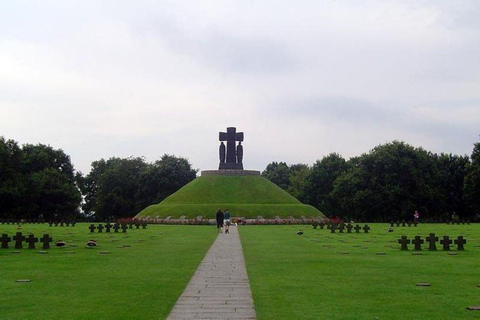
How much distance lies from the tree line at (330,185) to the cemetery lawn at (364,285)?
64.0m

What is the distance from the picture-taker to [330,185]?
120 m

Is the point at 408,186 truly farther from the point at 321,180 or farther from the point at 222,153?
the point at 222,153

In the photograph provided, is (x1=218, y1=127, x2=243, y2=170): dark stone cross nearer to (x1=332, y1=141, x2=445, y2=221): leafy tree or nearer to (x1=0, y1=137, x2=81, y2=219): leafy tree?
(x1=332, y1=141, x2=445, y2=221): leafy tree

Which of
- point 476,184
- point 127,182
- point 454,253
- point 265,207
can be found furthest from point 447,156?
point 454,253

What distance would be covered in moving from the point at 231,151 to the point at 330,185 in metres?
26.3

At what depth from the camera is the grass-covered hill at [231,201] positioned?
83.1 metres

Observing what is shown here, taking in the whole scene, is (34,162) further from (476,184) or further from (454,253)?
(454,253)

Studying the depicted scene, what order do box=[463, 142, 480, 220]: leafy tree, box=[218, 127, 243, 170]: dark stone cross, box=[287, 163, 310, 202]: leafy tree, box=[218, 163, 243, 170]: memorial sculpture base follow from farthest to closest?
box=[287, 163, 310, 202]: leafy tree → box=[218, 163, 243, 170]: memorial sculpture base → box=[218, 127, 243, 170]: dark stone cross → box=[463, 142, 480, 220]: leafy tree

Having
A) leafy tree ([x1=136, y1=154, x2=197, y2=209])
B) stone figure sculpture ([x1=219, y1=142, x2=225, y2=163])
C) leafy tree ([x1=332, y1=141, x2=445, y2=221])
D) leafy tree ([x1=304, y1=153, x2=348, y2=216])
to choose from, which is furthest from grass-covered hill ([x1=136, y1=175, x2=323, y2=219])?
leafy tree ([x1=304, y1=153, x2=348, y2=216])

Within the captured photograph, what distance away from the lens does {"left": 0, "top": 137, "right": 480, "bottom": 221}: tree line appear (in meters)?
95.7

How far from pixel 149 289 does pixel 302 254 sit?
12.7m

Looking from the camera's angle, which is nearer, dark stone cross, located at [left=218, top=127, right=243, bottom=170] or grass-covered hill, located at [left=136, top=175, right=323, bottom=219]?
grass-covered hill, located at [left=136, top=175, right=323, bottom=219]

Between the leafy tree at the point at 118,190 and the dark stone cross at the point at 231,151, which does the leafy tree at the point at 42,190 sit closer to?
the leafy tree at the point at 118,190

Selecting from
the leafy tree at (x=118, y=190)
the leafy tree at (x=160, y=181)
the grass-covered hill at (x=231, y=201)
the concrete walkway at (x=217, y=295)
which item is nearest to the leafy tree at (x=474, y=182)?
the grass-covered hill at (x=231, y=201)
